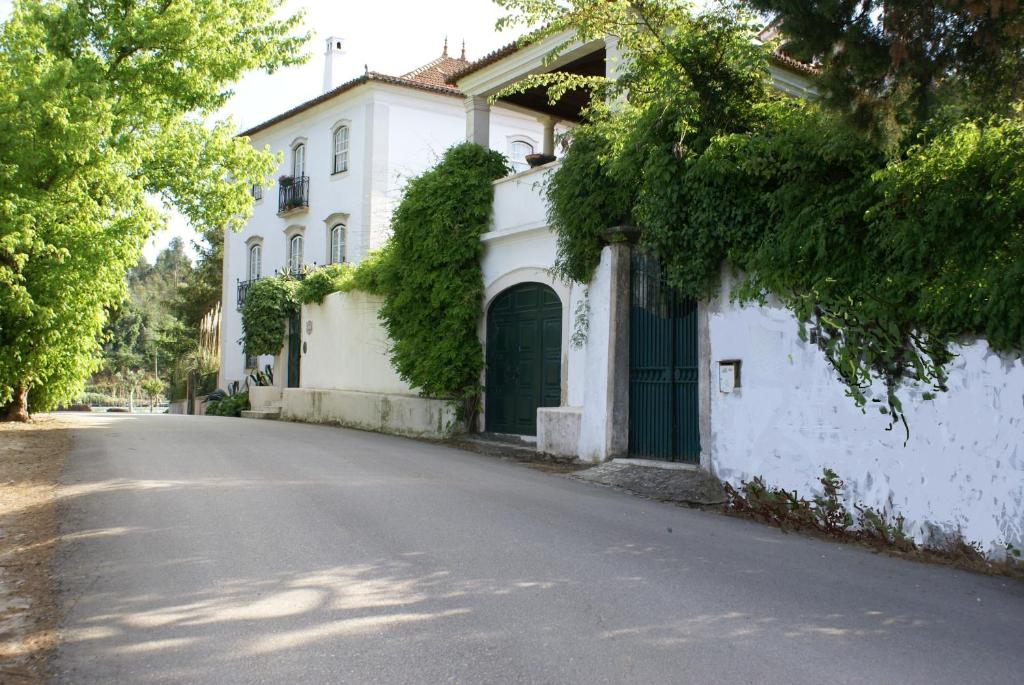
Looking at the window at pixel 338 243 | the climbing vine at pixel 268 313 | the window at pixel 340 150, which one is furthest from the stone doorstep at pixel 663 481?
the window at pixel 340 150

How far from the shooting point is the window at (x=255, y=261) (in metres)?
35.1

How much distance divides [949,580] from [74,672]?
586 cm

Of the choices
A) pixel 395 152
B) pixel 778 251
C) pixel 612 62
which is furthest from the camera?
pixel 395 152

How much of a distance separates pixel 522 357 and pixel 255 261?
22004 mm

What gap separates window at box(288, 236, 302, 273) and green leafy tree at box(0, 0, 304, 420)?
11740 mm

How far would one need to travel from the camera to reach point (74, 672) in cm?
446

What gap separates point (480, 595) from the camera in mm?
5770

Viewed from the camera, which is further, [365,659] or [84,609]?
[84,609]

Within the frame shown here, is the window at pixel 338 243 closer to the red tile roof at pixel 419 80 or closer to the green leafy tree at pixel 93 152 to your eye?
the red tile roof at pixel 419 80

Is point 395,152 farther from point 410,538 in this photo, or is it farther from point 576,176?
point 410,538

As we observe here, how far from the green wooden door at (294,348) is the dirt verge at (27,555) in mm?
12674

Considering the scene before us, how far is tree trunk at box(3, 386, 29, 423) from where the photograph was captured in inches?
701

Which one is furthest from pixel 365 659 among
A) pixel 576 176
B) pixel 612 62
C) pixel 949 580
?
pixel 612 62

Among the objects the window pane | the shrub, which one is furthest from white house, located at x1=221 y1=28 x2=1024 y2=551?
the shrub
